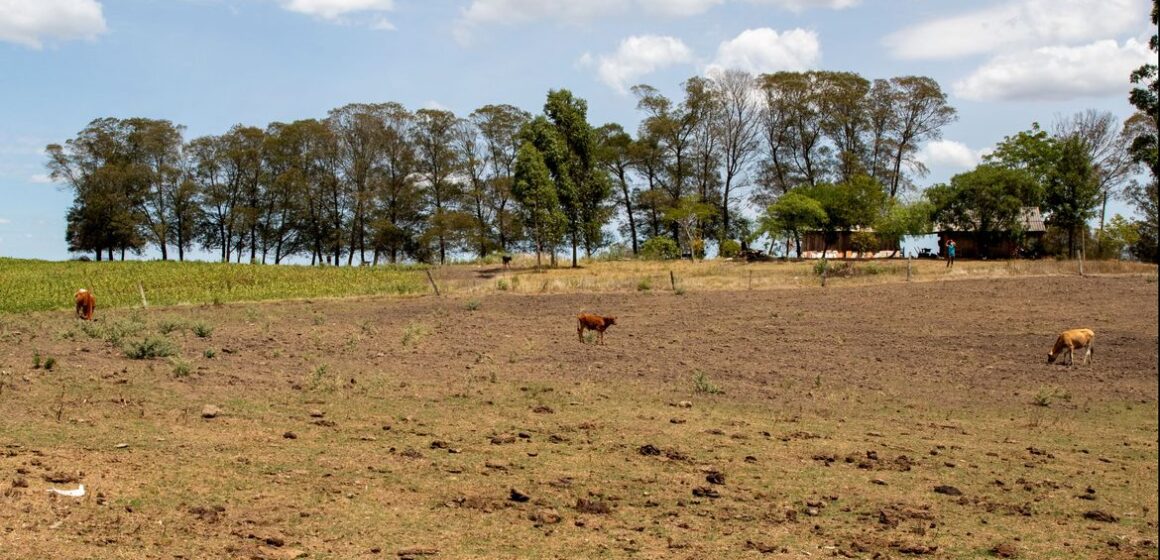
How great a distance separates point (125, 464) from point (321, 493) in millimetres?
2299

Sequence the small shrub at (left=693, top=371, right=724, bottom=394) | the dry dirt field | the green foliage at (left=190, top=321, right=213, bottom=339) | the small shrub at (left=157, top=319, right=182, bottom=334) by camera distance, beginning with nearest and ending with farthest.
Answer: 1. the dry dirt field
2. the small shrub at (left=693, top=371, right=724, bottom=394)
3. the green foliage at (left=190, top=321, right=213, bottom=339)
4. the small shrub at (left=157, top=319, right=182, bottom=334)

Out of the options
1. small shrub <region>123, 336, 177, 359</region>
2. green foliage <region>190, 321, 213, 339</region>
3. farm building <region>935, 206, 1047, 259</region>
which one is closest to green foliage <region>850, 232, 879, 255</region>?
farm building <region>935, 206, 1047, 259</region>

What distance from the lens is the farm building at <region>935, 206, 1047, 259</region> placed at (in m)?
63.2

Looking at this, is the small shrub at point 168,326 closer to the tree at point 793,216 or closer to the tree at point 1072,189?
the tree at point 793,216

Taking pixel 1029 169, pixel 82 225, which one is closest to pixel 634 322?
pixel 1029 169

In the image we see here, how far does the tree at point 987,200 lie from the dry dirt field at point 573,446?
125 ft

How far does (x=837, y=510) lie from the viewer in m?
9.84

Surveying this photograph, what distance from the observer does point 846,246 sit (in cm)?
6950

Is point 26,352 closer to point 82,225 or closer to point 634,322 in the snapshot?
point 634,322

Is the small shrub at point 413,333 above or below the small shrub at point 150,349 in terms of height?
below

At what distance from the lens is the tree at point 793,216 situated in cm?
6356

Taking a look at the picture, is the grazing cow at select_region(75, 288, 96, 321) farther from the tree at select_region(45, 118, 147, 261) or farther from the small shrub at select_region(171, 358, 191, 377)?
the tree at select_region(45, 118, 147, 261)

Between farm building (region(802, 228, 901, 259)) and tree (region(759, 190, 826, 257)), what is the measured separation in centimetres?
224

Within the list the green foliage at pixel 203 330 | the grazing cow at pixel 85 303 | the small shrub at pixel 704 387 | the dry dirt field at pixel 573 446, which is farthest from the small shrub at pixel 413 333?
Answer: the grazing cow at pixel 85 303
